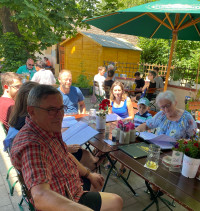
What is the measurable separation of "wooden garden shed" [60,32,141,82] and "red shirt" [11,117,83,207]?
28.0 ft

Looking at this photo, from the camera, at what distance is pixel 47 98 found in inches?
45.4

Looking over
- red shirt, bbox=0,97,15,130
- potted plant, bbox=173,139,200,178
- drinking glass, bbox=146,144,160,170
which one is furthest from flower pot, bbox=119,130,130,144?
red shirt, bbox=0,97,15,130

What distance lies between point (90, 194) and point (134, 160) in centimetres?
48

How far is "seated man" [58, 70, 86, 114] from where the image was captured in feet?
10.0

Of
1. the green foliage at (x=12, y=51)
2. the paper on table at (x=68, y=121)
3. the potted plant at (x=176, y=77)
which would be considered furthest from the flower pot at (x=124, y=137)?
the green foliage at (x=12, y=51)

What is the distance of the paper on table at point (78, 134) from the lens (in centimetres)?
197

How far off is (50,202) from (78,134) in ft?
4.17

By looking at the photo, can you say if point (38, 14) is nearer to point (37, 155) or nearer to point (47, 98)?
point (47, 98)

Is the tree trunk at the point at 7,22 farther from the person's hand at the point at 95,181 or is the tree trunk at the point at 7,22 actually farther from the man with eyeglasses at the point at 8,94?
the person's hand at the point at 95,181

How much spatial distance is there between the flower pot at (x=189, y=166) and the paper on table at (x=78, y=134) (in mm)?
1000

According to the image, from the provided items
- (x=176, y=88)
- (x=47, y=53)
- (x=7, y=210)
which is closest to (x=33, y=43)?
(x=176, y=88)

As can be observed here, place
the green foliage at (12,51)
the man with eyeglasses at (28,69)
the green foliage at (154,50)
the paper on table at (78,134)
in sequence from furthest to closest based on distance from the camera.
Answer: the green foliage at (154,50), the green foliage at (12,51), the man with eyeglasses at (28,69), the paper on table at (78,134)

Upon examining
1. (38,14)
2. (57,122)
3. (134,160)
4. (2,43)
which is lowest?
(134,160)

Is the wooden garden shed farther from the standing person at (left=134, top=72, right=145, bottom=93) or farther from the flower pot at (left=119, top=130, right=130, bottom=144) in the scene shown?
the flower pot at (left=119, top=130, right=130, bottom=144)
